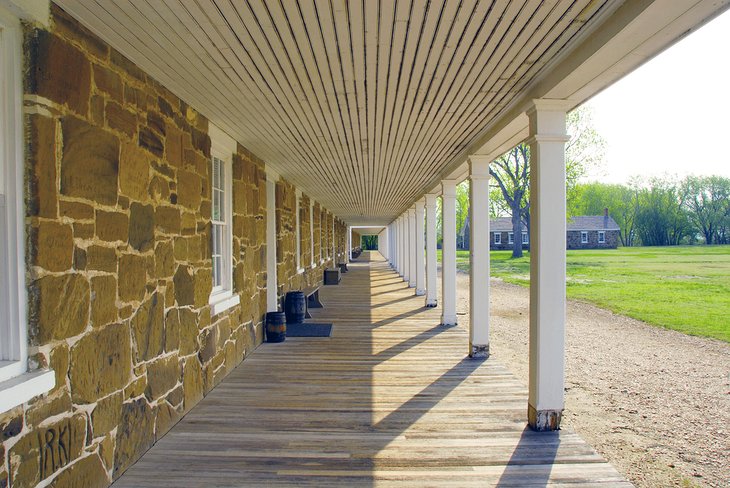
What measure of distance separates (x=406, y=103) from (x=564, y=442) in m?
2.98

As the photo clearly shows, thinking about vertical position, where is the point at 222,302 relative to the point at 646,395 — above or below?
above

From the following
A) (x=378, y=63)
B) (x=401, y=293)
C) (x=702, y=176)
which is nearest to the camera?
(x=378, y=63)

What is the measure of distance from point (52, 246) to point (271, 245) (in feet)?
15.8

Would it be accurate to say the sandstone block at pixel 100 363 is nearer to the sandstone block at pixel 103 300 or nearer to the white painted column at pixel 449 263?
the sandstone block at pixel 103 300

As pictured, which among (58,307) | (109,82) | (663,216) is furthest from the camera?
(663,216)

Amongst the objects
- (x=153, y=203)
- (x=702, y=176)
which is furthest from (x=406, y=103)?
(x=702, y=176)

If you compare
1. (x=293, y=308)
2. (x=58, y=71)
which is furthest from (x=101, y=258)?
(x=293, y=308)

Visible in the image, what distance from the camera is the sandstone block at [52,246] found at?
7.20 feet

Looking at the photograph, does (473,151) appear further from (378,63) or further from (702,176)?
(702,176)

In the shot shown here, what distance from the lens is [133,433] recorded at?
307 centimetres

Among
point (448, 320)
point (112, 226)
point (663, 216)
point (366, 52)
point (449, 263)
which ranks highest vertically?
point (663, 216)

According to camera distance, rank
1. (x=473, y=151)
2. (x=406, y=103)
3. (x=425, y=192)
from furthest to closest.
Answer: (x=425, y=192) < (x=473, y=151) < (x=406, y=103)

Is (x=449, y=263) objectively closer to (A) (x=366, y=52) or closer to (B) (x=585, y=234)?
(A) (x=366, y=52)

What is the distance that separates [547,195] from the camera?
3617 millimetres
